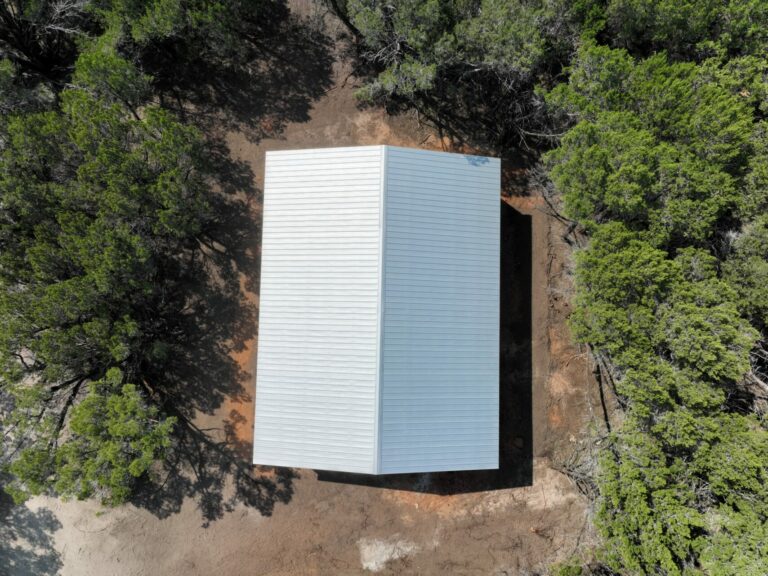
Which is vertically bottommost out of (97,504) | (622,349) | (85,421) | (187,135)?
(97,504)

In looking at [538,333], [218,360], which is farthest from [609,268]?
[218,360]

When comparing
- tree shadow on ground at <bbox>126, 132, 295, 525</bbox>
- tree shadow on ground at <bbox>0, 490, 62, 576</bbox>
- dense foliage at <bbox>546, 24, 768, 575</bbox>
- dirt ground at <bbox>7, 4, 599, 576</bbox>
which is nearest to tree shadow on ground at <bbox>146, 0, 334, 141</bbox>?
tree shadow on ground at <bbox>126, 132, 295, 525</bbox>

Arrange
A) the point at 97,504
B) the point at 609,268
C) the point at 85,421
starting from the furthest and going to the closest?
the point at 97,504 < the point at 609,268 < the point at 85,421

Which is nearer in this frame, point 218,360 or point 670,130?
point 670,130

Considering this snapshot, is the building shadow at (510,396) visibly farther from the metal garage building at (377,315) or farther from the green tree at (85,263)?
the green tree at (85,263)

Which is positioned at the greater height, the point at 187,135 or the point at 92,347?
the point at 187,135

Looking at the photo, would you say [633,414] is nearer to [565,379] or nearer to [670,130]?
[565,379]
